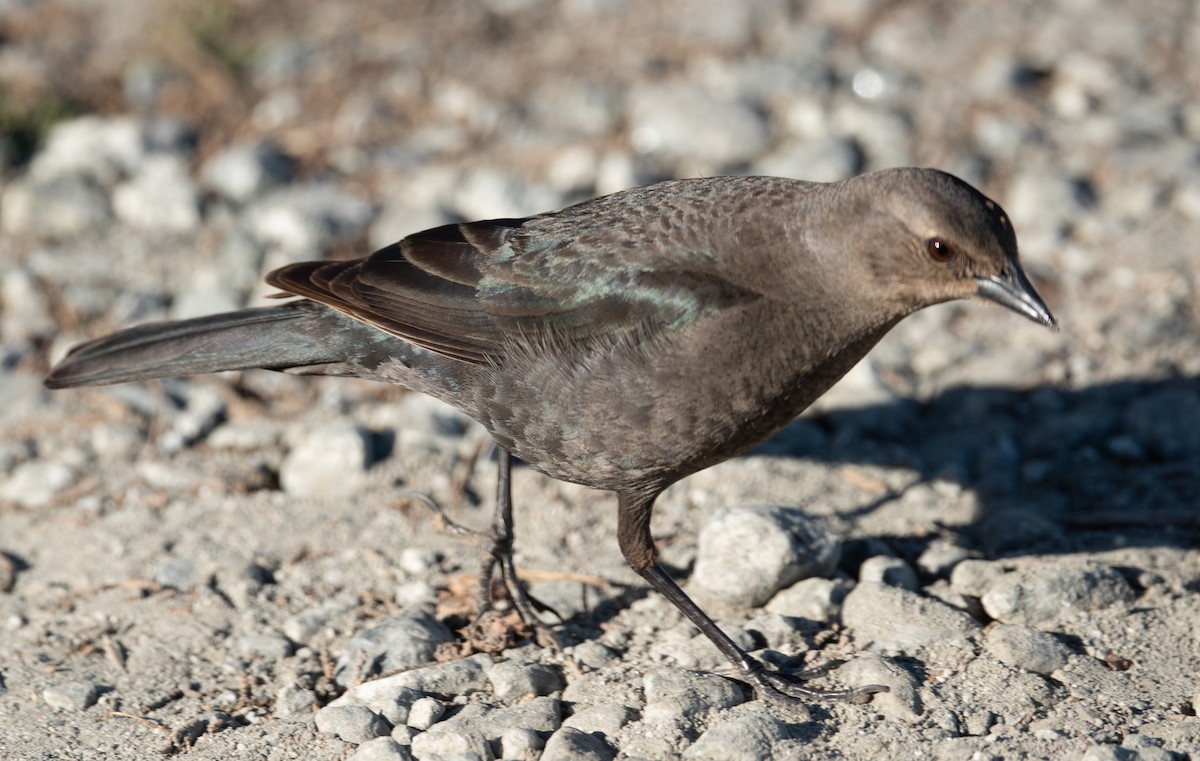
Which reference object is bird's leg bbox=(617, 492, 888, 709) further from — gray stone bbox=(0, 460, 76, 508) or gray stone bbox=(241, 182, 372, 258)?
gray stone bbox=(241, 182, 372, 258)

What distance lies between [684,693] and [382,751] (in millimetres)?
865

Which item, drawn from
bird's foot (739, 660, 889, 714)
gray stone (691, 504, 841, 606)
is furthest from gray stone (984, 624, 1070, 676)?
gray stone (691, 504, 841, 606)

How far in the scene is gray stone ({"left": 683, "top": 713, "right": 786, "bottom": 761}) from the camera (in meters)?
3.63

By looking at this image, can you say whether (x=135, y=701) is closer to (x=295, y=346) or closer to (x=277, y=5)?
(x=295, y=346)

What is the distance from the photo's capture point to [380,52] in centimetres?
800

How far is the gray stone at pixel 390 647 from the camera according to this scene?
13.7 ft

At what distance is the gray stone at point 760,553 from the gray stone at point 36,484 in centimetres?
252

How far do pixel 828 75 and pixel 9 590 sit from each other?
4.90m

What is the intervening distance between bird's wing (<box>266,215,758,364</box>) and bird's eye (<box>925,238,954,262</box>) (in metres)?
0.53

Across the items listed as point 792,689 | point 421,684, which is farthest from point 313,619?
point 792,689

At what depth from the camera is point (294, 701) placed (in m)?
4.04

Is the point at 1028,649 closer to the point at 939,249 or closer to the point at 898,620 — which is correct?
the point at 898,620

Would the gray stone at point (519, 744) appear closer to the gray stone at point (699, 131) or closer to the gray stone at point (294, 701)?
the gray stone at point (294, 701)

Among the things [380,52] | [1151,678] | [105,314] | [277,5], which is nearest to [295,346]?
[105,314]
